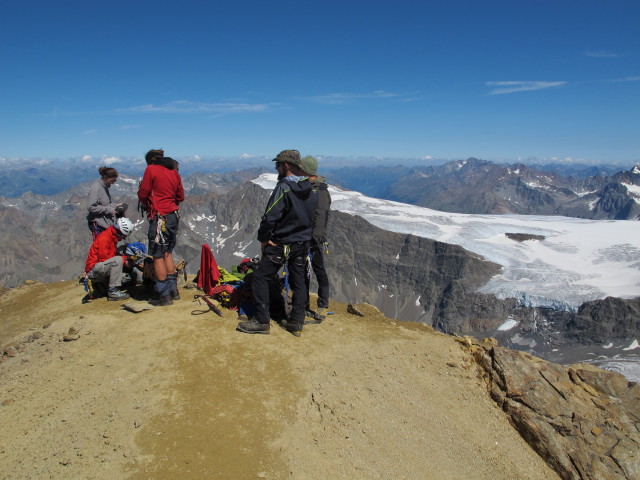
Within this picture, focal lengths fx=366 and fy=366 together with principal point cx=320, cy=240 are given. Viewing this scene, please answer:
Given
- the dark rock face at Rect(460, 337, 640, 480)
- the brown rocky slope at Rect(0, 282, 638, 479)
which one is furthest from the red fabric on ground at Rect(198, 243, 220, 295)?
the dark rock face at Rect(460, 337, 640, 480)

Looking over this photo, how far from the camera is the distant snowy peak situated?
4779 inches

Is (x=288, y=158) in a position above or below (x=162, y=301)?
above

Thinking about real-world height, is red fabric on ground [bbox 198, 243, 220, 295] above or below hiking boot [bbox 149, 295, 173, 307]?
above

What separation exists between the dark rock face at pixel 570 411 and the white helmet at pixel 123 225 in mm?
10945

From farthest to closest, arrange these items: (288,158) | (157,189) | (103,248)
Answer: (103,248)
(157,189)
(288,158)

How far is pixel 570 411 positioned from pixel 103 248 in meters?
13.6

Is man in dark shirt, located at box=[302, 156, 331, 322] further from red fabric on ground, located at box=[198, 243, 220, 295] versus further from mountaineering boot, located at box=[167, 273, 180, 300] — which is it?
mountaineering boot, located at box=[167, 273, 180, 300]

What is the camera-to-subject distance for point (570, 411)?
28.3ft

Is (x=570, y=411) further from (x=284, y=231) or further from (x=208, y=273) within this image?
(x=208, y=273)

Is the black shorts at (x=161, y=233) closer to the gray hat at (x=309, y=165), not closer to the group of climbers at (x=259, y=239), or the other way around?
the group of climbers at (x=259, y=239)

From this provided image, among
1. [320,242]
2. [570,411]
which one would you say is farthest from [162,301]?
[570,411]

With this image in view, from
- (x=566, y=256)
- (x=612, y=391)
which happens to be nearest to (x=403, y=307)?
(x=566, y=256)

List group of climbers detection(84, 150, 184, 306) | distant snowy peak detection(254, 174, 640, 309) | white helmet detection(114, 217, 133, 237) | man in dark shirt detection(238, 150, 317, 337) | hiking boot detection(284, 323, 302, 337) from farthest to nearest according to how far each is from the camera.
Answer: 1. distant snowy peak detection(254, 174, 640, 309)
2. white helmet detection(114, 217, 133, 237)
3. group of climbers detection(84, 150, 184, 306)
4. hiking boot detection(284, 323, 302, 337)
5. man in dark shirt detection(238, 150, 317, 337)

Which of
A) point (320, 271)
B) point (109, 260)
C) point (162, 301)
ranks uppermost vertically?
point (109, 260)
